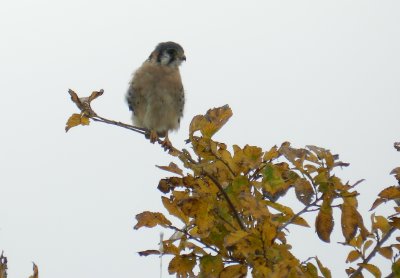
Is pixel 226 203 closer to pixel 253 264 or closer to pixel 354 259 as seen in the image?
pixel 253 264

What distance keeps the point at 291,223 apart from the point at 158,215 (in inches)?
17.8

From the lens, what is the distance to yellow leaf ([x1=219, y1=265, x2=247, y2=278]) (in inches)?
87.0

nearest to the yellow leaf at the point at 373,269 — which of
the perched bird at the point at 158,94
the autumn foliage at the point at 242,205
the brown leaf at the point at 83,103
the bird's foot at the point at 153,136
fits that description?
the autumn foliage at the point at 242,205

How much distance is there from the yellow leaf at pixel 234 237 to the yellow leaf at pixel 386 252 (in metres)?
0.64

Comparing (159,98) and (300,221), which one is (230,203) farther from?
(159,98)

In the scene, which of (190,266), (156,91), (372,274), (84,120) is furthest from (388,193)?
(156,91)

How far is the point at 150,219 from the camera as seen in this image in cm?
241

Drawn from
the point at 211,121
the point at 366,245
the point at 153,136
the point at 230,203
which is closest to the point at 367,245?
the point at 366,245

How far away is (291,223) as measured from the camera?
239cm

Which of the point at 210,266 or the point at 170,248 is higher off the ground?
the point at 170,248

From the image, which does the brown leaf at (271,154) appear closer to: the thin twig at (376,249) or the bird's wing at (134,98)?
the thin twig at (376,249)

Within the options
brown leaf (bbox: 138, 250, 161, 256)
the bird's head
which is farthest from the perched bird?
brown leaf (bbox: 138, 250, 161, 256)

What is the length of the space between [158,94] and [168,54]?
54 cm

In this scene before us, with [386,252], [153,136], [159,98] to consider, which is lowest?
[386,252]
